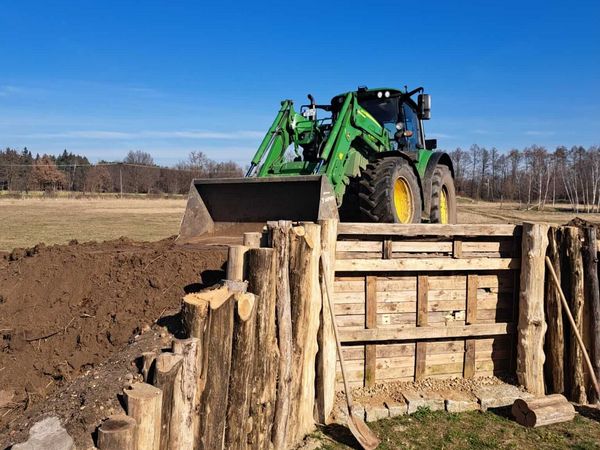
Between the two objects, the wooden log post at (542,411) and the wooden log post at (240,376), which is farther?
the wooden log post at (542,411)

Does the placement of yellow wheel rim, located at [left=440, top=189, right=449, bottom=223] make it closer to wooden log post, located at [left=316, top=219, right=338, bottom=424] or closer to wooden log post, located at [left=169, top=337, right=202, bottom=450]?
wooden log post, located at [left=316, top=219, right=338, bottom=424]

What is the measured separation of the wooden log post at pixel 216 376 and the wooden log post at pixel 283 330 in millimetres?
773

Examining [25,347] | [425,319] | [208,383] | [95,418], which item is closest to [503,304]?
[425,319]

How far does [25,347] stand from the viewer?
17.4ft

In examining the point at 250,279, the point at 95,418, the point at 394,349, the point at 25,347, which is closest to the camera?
the point at 95,418

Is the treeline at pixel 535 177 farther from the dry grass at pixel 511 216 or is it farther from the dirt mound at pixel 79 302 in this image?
the dirt mound at pixel 79 302

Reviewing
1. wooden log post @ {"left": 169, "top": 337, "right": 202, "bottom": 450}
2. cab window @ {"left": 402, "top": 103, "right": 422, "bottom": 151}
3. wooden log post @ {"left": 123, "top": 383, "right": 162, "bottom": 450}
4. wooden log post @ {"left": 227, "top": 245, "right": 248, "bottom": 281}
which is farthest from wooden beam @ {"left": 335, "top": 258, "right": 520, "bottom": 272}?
cab window @ {"left": 402, "top": 103, "right": 422, "bottom": 151}

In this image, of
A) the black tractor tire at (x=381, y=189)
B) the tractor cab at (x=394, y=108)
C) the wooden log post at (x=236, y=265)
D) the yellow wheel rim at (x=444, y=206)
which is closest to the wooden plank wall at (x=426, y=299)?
the wooden log post at (x=236, y=265)

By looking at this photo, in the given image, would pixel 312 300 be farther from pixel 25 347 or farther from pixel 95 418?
pixel 25 347

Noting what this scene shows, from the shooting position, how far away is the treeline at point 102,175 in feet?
210

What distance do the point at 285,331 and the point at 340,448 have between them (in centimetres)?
119

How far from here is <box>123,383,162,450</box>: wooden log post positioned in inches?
119

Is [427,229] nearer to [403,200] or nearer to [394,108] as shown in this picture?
[403,200]

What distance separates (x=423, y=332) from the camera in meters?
5.73
